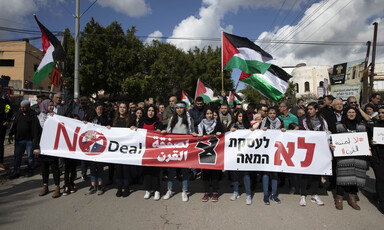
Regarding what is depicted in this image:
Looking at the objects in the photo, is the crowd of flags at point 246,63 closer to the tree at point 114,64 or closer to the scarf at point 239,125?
the scarf at point 239,125

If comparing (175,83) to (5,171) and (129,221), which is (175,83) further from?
(129,221)

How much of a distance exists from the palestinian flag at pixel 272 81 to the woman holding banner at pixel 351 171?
238 cm

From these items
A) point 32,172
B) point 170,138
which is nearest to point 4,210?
point 32,172

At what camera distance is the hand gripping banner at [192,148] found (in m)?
4.43

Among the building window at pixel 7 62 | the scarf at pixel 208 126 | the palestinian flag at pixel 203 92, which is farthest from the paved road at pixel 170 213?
the building window at pixel 7 62

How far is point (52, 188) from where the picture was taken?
4.96 meters

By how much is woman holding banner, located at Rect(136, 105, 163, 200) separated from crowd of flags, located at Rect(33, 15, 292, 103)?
10.2 ft

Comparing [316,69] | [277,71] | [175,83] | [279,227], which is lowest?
[279,227]

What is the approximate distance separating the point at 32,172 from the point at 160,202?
3.90 m

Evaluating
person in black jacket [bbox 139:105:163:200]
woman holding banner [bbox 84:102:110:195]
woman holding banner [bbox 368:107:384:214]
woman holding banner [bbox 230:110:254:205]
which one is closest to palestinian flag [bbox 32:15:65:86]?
woman holding banner [bbox 84:102:110:195]

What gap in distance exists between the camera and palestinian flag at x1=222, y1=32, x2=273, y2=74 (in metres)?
6.84

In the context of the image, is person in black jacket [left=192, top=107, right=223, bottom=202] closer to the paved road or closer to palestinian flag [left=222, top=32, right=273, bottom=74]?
the paved road

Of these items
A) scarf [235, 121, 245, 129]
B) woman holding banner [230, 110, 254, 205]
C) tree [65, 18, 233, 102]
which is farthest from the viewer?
tree [65, 18, 233, 102]

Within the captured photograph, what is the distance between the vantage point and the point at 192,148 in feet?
15.0
